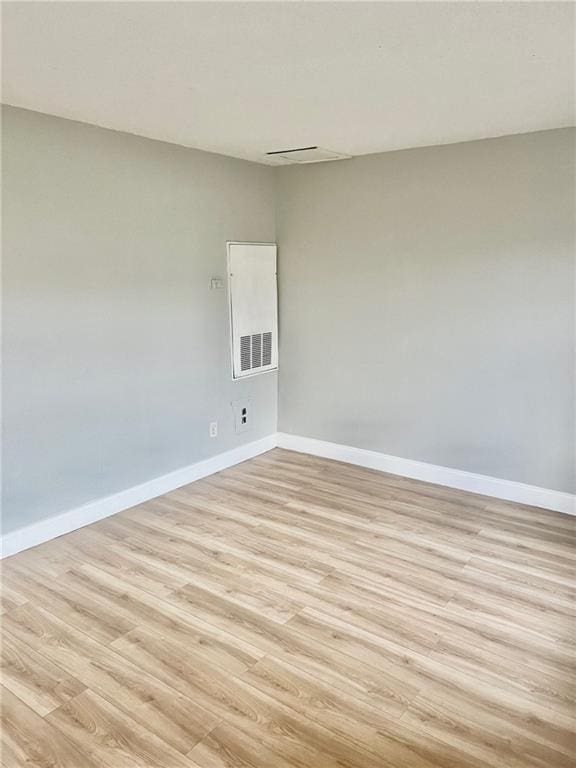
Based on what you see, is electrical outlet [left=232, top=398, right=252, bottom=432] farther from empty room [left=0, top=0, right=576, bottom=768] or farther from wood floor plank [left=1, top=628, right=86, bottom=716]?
wood floor plank [left=1, top=628, right=86, bottom=716]

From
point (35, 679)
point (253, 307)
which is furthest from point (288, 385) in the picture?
point (35, 679)

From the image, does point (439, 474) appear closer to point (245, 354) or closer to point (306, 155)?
point (245, 354)

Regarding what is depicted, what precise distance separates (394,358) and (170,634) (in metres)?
2.47

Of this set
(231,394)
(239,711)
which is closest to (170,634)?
(239,711)

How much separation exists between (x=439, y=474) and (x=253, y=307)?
1.84 metres

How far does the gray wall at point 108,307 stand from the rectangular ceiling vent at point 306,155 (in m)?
0.37

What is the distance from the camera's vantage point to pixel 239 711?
6.71ft

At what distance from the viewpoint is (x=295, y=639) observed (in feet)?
7.97

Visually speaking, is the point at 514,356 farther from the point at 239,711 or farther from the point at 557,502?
the point at 239,711

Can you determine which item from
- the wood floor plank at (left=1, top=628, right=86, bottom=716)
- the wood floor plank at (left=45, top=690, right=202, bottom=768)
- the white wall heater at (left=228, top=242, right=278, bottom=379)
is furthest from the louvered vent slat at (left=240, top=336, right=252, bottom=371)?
the wood floor plank at (left=45, top=690, right=202, bottom=768)

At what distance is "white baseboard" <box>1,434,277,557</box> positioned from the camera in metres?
3.13

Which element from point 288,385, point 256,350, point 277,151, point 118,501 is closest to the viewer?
point 118,501

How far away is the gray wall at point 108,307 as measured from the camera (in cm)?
301

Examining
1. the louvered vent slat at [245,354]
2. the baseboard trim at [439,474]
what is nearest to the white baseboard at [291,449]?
the baseboard trim at [439,474]
